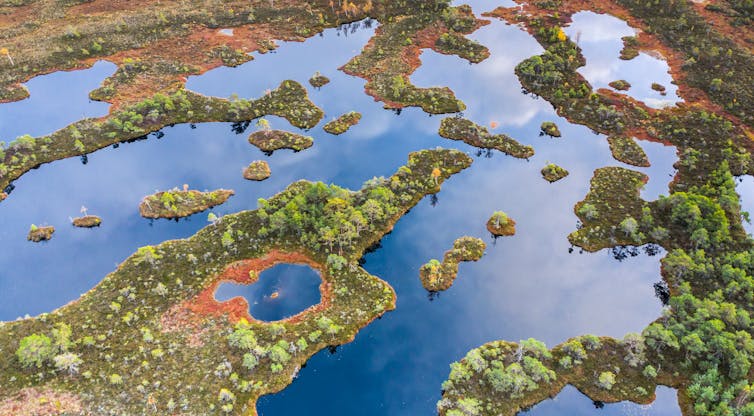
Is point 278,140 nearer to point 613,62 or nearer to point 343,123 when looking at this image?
point 343,123

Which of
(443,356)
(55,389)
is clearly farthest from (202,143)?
(443,356)

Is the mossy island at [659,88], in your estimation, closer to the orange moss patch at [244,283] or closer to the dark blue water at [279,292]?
the orange moss patch at [244,283]

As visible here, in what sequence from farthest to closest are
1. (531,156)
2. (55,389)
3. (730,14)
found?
(730,14), (531,156), (55,389)

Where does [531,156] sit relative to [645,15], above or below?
below

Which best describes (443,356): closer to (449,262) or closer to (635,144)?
(449,262)

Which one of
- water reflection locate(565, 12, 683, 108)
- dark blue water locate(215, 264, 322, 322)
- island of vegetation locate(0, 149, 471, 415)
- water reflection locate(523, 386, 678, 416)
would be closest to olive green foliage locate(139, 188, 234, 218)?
island of vegetation locate(0, 149, 471, 415)
